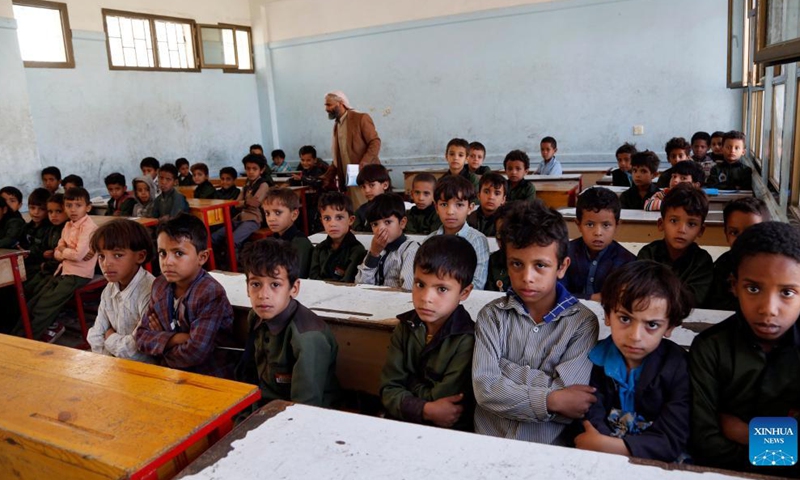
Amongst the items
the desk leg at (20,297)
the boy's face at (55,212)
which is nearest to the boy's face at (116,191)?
the boy's face at (55,212)

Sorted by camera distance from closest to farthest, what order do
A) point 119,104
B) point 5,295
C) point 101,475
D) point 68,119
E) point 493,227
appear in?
point 101,475 → point 493,227 → point 5,295 → point 68,119 → point 119,104

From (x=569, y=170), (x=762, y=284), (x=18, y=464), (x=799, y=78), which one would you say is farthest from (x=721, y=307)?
(x=569, y=170)

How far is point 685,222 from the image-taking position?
202cm

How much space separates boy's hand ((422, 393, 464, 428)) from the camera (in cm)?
141

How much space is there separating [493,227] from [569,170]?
3.99 meters

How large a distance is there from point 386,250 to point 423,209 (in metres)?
1.04

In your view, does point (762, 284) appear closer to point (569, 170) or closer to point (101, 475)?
point (101, 475)

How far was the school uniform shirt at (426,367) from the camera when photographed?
146 cm

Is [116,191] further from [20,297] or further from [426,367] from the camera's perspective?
[426,367]

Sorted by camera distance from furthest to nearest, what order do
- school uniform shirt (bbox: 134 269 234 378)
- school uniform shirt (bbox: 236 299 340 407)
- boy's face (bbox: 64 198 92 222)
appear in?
boy's face (bbox: 64 198 92 222) < school uniform shirt (bbox: 134 269 234 378) < school uniform shirt (bbox: 236 299 340 407)

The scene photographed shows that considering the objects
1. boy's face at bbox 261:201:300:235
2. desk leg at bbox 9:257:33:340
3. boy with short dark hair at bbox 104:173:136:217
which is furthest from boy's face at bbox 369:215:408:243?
boy with short dark hair at bbox 104:173:136:217

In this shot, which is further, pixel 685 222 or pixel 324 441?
pixel 685 222

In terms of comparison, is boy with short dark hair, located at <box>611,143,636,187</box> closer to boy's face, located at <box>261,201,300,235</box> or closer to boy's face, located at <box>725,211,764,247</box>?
boy's face, located at <box>725,211,764,247</box>

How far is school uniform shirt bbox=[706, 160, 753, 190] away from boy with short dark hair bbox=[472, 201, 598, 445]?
3.54m
